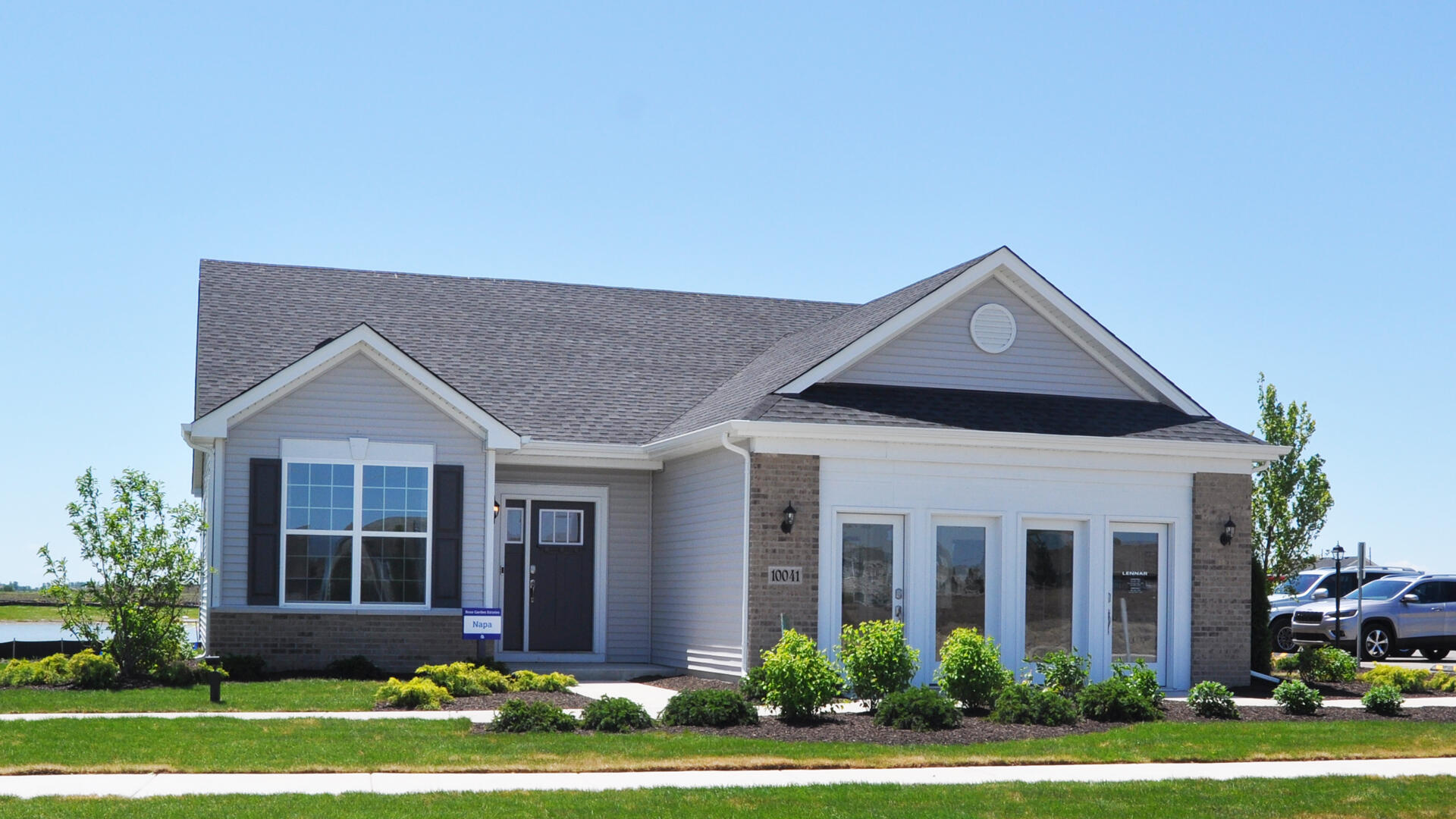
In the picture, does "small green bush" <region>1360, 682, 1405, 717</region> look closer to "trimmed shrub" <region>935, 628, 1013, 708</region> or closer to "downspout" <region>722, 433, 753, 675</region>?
"trimmed shrub" <region>935, 628, 1013, 708</region>

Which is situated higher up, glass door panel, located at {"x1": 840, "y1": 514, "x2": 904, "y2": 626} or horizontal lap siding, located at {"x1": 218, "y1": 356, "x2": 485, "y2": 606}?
horizontal lap siding, located at {"x1": 218, "y1": 356, "x2": 485, "y2": 606}

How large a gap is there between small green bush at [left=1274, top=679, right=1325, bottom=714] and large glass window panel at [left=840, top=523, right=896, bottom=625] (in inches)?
173

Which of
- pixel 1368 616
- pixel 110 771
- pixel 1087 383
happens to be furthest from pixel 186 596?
pixel 1368 616

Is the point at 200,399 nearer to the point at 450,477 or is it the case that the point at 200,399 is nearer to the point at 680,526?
the point at 450,477

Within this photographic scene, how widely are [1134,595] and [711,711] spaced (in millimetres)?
7081

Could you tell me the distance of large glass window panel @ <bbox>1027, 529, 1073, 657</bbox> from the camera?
18.3 meters

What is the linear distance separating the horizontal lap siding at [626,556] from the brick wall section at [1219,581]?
7491 mm

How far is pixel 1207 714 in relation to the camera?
15.3 metres

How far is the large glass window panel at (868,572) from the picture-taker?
17.6m

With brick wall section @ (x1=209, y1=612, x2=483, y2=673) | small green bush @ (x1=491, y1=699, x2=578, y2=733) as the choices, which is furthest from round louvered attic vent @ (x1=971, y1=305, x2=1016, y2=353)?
small green bush @ (x1=491, y1=699, x2=578, y2=733)

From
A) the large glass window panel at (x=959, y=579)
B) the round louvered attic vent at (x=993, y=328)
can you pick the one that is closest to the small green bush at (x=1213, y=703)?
the large glass window panel at (x=959, y=579)

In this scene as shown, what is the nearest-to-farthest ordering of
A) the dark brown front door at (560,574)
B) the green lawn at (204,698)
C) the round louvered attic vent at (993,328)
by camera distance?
the green lawn at (204,698) < the round louvered attic vent at (993,328) < the dark brown front door at (560,574)

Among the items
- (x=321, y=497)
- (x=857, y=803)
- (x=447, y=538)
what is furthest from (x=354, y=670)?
(x=857, y=803)

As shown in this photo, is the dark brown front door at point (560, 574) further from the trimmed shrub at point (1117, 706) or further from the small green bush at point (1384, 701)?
the small green bush at point (1384, 701)
